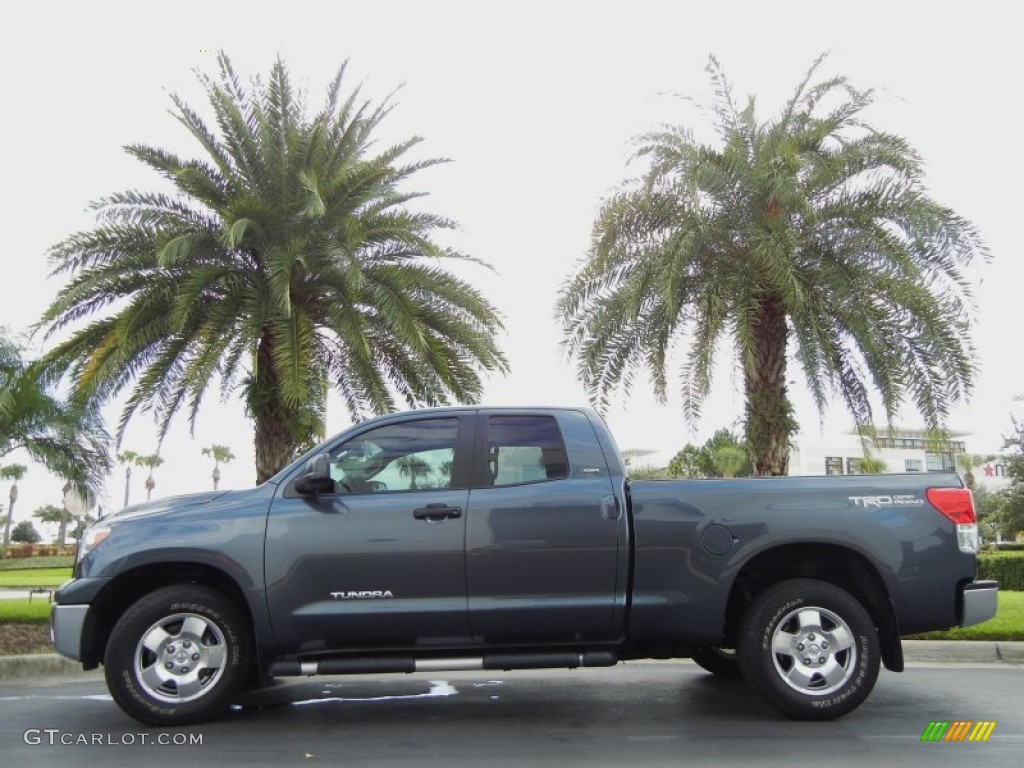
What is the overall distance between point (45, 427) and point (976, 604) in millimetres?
10424

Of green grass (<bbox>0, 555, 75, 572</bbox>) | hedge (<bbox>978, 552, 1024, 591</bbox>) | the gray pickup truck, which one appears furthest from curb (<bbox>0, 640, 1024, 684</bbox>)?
green grass (<bbox>0, 555, 75, 572</bbox>)

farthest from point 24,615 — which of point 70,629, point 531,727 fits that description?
point 531,727

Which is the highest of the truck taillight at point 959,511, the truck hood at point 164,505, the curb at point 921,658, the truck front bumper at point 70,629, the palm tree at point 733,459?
the palm tree at point 733,459

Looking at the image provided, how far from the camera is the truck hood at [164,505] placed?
6.44 meters

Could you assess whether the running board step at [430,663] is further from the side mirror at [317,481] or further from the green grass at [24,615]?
the green grass at [24,615]

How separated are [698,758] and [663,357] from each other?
36.8 feet

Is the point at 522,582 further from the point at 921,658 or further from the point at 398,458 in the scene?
the point at 921,658

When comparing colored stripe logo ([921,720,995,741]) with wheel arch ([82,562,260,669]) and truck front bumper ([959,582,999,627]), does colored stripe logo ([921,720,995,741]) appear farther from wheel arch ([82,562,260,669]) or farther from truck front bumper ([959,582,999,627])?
wheel arch ([82,562,260,669])

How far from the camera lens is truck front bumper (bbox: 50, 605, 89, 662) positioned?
6215 mm

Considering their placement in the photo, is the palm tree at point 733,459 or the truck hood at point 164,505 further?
the palm tree at point 733,459

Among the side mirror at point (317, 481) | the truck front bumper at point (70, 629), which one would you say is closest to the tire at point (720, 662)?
the side mirror at point (317, 481)

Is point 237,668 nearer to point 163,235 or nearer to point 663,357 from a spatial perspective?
point 163,235

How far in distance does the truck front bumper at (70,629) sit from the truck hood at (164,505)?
595mm

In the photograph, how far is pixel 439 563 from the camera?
614cm
